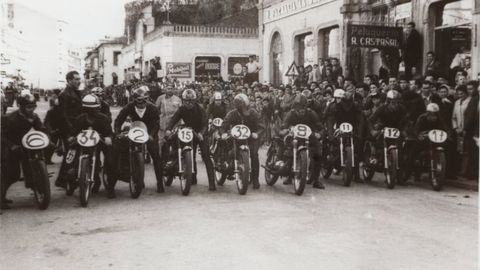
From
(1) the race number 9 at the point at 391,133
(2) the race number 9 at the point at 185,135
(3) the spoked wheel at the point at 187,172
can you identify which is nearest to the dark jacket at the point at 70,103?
(2) the race number 9 at the point at 185,135

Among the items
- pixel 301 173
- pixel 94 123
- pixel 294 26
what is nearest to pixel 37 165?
pixel 94 123

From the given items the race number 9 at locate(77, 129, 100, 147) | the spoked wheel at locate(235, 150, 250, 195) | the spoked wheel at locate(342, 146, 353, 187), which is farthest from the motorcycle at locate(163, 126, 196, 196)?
the spoked wheel at locate(342, 146, 353, 187)

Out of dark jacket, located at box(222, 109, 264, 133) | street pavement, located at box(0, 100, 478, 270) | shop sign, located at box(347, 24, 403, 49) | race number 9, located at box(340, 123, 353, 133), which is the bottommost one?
street pavement, located at box(0, 100, 478, 270)

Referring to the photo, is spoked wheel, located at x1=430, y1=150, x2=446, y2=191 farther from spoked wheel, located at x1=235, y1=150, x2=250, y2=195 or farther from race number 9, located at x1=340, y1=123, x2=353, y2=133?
spoked wheel, located at x1=235, y1=150, x2=250, y2=195

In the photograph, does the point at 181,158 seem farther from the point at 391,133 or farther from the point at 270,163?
the point at 391,133

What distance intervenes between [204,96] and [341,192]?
1526 centimetres

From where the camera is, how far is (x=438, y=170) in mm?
10492

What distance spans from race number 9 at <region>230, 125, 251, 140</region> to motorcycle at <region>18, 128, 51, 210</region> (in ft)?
9.59

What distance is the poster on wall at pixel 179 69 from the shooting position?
42438 mm

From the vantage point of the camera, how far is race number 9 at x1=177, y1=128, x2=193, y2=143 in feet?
33.1

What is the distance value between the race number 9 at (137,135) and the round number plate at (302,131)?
2.43m

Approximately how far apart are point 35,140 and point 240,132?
3.20m

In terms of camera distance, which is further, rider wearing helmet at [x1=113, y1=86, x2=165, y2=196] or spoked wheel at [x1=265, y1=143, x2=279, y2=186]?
spoked wheel at [x1=265, y1=143, x2=279, y2=186]

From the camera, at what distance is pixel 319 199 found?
9570 mm
